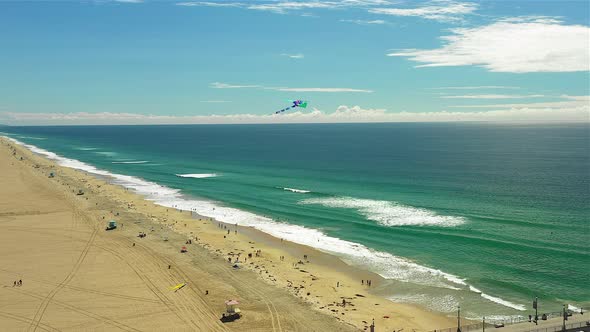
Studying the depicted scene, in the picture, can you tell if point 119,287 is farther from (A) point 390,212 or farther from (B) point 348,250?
(A) point 390,212

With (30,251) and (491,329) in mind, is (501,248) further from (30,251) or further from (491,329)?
(30,251)

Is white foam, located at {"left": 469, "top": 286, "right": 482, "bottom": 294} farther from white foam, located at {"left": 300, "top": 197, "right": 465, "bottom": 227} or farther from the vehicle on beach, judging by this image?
the vehicle on beach

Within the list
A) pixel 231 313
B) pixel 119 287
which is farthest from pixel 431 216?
pixel 119 287

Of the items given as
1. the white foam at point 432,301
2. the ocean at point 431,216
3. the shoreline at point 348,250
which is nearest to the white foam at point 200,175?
the ocean at point 431,216

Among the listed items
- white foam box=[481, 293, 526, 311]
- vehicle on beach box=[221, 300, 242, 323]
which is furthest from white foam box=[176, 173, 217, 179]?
white foam box=[481, 293, 526, 311]

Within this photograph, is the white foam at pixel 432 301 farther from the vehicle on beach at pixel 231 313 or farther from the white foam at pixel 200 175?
the white foam at pixel 200 175

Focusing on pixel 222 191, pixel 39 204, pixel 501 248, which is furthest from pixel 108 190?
pixel 501 248
